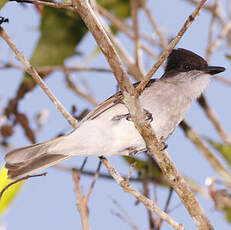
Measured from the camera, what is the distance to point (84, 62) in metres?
4.09

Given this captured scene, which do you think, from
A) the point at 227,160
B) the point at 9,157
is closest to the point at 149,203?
the point at 227,160

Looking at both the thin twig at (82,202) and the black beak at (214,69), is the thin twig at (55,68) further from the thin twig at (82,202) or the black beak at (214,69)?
the thin twig at (82,202)

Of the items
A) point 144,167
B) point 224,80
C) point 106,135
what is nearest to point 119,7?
point 224,80

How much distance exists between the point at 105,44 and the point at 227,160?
123 cm

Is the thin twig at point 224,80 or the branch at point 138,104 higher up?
the thin twig at point 224,80

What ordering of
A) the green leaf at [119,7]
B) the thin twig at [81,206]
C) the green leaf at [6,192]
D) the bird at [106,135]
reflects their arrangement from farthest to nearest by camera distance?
the green leaf at [119,7] < the bird at [106,135] < the green leaf at [6,192] < the thin twig at [81,206]

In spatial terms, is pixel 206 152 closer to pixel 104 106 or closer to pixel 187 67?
pixel 187 67

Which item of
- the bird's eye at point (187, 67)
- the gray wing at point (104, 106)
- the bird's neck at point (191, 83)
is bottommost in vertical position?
the gray wing at point (104, 106)

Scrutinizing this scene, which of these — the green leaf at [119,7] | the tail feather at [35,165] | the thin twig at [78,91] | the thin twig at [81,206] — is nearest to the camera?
the thin twig at [81,206]

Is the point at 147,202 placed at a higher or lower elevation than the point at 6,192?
lower

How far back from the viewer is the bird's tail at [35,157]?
2846 mm

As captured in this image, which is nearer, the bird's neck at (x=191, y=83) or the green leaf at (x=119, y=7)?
the bird's neck at (x=191, y=83)

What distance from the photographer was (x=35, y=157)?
295 cm

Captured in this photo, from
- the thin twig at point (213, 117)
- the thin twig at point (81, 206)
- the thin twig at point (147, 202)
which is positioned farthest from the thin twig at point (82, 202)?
the thin twig at point (213, 117)
